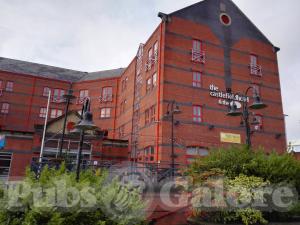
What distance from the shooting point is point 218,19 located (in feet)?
89.9

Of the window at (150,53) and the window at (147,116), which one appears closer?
the window at (147,116)

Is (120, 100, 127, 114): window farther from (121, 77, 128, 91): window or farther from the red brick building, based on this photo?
(121, 77, 128, 91): window

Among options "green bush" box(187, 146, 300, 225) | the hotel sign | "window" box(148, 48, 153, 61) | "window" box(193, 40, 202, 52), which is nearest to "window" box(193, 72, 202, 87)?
the hotel sign

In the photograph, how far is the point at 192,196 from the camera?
9055 mm

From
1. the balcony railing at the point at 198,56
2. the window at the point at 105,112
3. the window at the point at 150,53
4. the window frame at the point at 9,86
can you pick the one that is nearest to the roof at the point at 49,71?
the window frame at the point at 9,86

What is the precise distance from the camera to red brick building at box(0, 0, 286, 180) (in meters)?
22.9

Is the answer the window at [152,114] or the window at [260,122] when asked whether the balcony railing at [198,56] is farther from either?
the window at [260,122]

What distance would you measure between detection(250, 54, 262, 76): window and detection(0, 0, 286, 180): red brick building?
0.35 feet

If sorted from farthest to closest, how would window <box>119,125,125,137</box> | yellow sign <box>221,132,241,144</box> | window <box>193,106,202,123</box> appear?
window <box>119,125,125,137</box> → yellow sign <box>221,132,241,144</box> → window <box>193,106,202,123</box>

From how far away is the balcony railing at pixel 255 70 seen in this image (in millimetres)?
27516

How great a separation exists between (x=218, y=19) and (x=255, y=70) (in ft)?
21.4

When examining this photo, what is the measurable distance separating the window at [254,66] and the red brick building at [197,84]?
0.11 metres

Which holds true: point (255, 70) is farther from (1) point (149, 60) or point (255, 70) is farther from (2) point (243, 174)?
(2) point (243, 174)

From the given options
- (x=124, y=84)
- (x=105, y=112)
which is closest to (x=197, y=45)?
(x=124, y=84)
